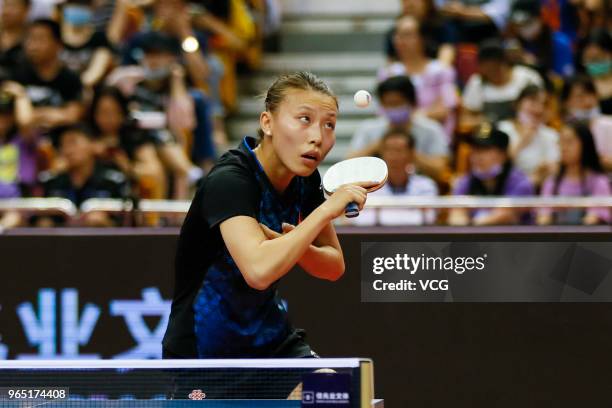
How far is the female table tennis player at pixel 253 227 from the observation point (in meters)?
4.31

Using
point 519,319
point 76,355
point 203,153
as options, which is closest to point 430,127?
point 203,153

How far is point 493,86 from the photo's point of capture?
977cm

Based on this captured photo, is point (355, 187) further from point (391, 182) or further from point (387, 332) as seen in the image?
point (391, 182)

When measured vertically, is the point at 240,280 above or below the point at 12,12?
below

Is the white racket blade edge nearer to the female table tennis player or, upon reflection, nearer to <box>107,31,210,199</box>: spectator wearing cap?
the female table tennis player

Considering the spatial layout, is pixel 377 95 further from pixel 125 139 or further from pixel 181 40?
pixel 125 139

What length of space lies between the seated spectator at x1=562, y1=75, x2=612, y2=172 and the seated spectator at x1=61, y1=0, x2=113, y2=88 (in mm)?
3863

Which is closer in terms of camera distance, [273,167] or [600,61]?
[273,167]

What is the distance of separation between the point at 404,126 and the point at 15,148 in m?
2.95

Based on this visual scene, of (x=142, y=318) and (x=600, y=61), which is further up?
(x=600, y=61)

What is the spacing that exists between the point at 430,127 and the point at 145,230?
9.37 feet

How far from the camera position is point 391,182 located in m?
8.48

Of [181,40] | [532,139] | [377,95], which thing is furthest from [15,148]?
[532,139]

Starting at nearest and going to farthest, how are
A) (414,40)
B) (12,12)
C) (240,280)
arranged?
(240,280) < (414,40) < (12,12)
